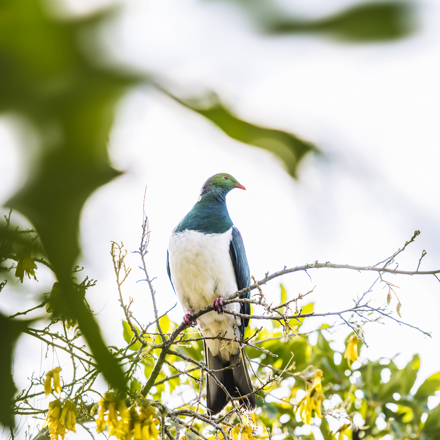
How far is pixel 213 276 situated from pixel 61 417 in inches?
82.4

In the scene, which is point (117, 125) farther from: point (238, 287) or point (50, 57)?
point (238, 287)

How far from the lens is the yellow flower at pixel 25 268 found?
41 centimetres

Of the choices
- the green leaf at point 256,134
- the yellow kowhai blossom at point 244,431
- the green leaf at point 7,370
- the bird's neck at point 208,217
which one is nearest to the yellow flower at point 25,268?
the green leaf at point 7,370

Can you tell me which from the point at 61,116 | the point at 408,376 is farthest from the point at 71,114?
the point at 408,376

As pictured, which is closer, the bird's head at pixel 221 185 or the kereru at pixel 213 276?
the kereru at pixel 213 276

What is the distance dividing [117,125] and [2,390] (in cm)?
24

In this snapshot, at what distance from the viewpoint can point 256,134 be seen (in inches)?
11.5

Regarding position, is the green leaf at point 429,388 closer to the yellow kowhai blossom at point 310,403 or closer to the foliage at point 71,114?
the yellow kowhai blossom at point 310,403

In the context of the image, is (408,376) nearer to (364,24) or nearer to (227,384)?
(227,384)

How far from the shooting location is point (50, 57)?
0.83 feet

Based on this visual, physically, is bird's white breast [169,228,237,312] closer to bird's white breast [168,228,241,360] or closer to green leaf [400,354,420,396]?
bird's white breast [168,228,241,360]

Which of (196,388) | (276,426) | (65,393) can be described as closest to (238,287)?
(196,388)

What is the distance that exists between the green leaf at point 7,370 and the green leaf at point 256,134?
0.24 meters

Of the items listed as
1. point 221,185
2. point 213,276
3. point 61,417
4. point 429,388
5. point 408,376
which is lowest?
point 61,417
